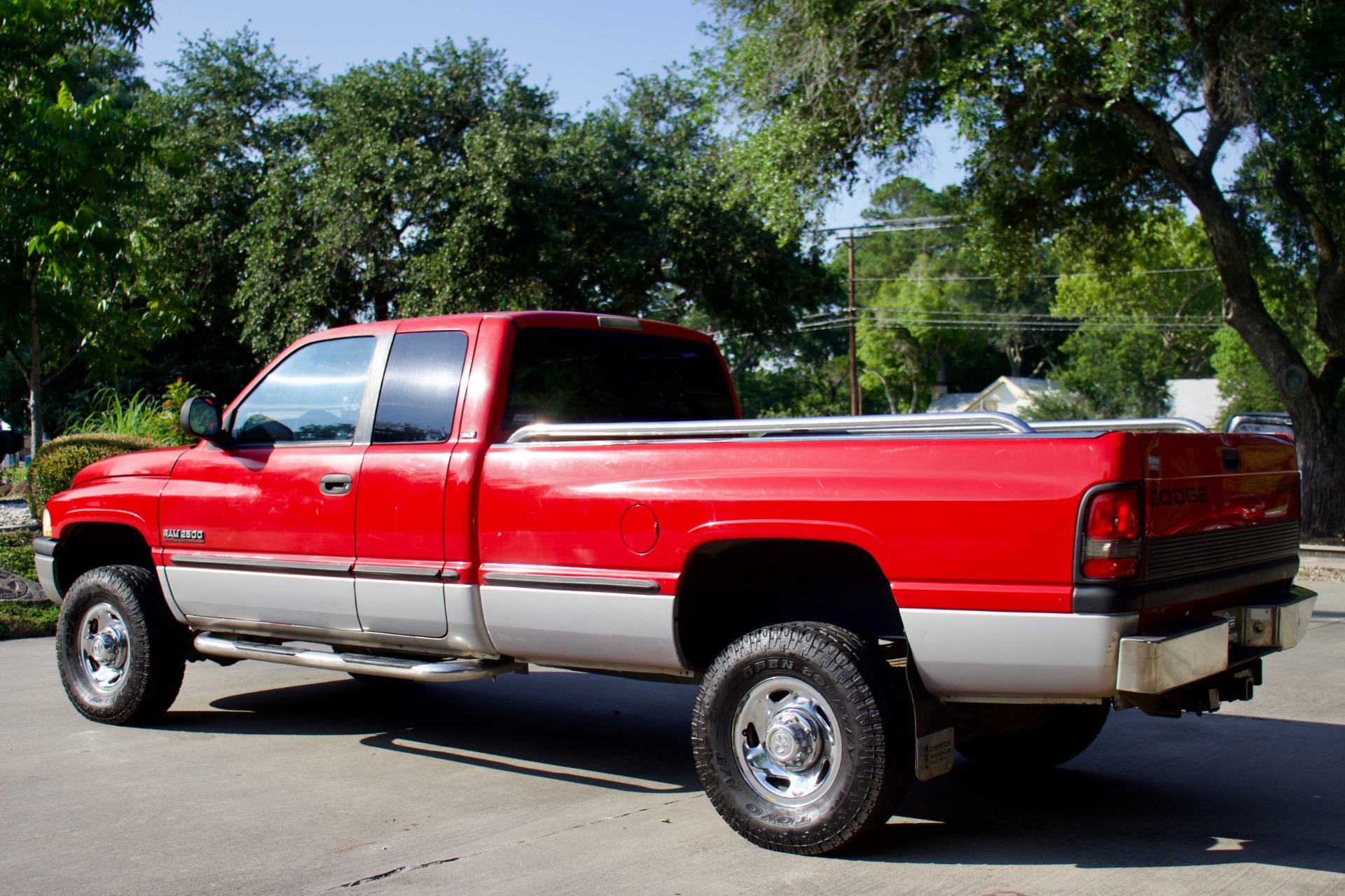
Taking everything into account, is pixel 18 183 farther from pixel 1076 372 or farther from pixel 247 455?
pixel 1076 372

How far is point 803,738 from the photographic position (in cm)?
444

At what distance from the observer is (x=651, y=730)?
6578 millimetres

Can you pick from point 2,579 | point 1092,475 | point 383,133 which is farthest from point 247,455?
Result: point 383,133

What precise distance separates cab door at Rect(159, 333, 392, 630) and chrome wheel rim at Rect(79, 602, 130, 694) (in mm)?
469

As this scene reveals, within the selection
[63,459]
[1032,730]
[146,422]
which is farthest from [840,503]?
[146,422]

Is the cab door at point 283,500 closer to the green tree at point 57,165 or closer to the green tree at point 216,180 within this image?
the green tree at point 57,165

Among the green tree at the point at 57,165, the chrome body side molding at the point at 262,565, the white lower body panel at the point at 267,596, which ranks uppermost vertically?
the green tree at the point at 57,165

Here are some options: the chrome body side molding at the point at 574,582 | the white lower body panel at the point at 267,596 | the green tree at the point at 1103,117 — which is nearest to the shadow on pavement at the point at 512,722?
the white lower body panel at the point at 267,596

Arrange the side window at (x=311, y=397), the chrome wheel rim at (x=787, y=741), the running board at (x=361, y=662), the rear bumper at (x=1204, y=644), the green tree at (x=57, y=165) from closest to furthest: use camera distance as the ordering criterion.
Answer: the rear bumper at (x=1204, y=644) → the chrome wheel rim at (x=787, y=741) → the running board at (x=361, y=662) → the side window at (x=311, y=397) → the green tree at (x=57, y=165)

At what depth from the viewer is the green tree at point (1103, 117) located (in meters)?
14.7

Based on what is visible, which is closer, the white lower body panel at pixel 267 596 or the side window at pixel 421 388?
the side window at pixel 421 388

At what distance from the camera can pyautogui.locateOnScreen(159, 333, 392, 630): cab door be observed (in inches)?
225

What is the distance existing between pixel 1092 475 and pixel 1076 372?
6589 centimetres

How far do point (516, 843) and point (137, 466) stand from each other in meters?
3.38
